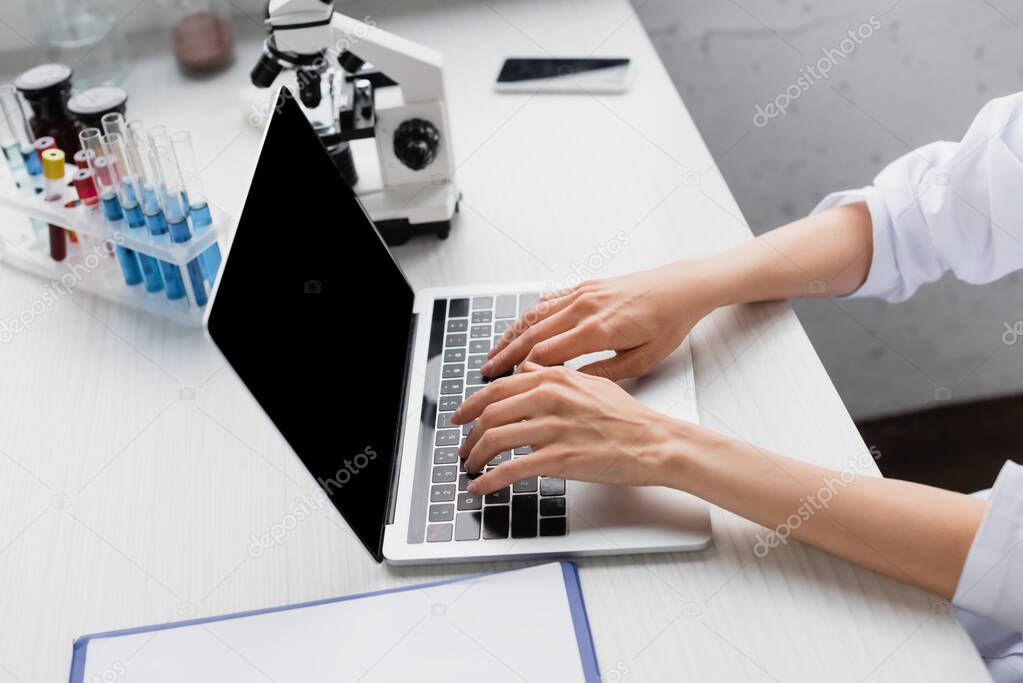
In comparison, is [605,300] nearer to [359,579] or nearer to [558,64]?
[359,579]

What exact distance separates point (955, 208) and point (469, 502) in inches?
23.5

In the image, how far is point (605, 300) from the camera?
915 mm

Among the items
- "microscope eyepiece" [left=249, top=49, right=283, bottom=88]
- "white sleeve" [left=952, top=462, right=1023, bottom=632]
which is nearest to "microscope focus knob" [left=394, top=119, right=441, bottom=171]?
"microscope eyepiece" [left=249, top=49, right=283, bottom=88]

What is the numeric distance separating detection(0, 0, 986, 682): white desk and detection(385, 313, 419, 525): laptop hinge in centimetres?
5

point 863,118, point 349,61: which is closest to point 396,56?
point 349,61

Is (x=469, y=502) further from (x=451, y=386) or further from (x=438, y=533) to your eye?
(x=451, y=386)

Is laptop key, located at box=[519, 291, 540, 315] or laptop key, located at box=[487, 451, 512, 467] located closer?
laptop key, located at box=[487, 451, 512, 467]

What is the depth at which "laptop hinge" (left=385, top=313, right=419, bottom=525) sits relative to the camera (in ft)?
2.56

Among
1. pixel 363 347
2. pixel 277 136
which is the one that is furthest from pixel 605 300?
pixel 277 136

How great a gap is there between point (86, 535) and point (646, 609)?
485 millimetres

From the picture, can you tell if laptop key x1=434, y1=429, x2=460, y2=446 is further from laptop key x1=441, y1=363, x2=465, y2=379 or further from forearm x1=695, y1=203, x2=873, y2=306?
forearm x1=695, y1=203, x2=873, y2=306

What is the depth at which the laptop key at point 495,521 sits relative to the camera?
75 centimetres

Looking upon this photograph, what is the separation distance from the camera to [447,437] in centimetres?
84

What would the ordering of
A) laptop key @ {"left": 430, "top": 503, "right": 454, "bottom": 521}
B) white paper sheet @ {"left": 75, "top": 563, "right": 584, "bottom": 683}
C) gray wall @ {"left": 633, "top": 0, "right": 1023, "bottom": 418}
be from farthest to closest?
1. gray wall @ {"left": 633, "top": 0, "right": 1023, "bottom": 418}
2. laptop key @ {"left": 430, "top": 503, "right": 454, "bottom": 521}
3. white paper sheet @ {"left": 75, "top": 563, "right": 584, "bottom": 683}
